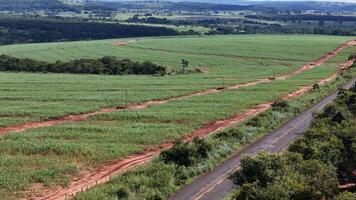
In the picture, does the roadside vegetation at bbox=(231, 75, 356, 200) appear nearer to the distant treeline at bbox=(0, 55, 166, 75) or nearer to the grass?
the grass

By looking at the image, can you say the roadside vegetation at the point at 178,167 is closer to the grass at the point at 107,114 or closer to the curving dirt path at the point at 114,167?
the curving dirt path at the point at 114,167

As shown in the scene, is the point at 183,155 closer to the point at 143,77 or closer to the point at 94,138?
the point at 94,138

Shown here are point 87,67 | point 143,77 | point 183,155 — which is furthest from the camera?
point 87,67

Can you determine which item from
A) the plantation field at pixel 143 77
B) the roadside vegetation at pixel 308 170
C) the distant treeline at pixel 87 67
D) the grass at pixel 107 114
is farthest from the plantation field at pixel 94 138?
the distant treeline at pixel 87 67

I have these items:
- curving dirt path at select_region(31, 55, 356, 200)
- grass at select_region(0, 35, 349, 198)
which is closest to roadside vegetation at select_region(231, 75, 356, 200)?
curving dirt path at select_region(31, 55, 356, 200)

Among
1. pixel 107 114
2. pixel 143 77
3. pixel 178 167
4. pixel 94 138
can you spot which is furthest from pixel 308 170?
pixel 143 77

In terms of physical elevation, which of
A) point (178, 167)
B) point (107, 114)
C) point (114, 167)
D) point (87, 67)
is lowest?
point (87, 67)
